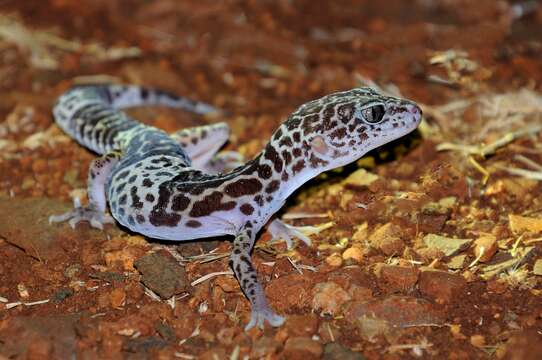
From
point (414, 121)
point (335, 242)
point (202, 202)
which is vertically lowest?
point (335, 242)

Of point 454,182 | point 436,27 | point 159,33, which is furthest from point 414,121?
point 159,33

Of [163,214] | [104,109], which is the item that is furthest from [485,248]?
[104,109]

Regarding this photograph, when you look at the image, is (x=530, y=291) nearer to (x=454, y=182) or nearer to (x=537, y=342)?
(x=537, y=342)

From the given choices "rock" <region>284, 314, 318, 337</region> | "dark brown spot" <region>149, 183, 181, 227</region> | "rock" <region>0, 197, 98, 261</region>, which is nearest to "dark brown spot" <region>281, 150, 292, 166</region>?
"dark brown spot" <region>149, 183, 181, 227</region>

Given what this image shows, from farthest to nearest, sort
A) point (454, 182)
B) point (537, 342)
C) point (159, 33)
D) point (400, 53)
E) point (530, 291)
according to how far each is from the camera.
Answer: point (159, 33) < point (400, 53) < point (454, 182) < point (530, 291) < point (537, 342)

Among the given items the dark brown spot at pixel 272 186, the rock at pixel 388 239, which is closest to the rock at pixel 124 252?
the dark brown spot at pixel 272 186

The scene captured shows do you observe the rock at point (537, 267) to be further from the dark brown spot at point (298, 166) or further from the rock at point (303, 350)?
the dark brown spot at point (298, 166)
